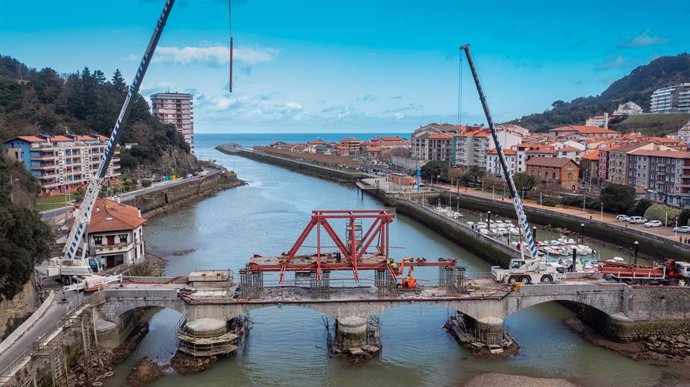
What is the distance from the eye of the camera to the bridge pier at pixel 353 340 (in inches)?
907

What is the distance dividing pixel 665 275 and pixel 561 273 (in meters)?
5.26

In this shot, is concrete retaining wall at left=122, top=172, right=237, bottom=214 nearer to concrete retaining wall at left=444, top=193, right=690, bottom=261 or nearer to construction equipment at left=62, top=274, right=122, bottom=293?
construction equipment at left=62, top=274, right=122, bottom=293

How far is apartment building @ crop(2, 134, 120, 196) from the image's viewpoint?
59.2 metres

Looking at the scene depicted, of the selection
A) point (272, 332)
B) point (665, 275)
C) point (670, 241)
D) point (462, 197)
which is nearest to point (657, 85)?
point (462, 197)

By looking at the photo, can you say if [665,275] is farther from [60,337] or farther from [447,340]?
[60,337]

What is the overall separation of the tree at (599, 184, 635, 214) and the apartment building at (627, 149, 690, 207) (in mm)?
5420

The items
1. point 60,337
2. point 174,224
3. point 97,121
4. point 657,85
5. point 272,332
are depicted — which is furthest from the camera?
point 657,85

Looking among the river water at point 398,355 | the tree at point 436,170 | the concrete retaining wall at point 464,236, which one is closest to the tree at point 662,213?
the concrete retaining wall at point 464,236

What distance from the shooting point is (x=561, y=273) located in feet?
88.0

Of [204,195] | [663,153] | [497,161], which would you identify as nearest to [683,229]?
[663,153]

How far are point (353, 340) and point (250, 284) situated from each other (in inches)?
193

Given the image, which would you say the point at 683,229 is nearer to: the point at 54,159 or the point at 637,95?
the point at 54,159

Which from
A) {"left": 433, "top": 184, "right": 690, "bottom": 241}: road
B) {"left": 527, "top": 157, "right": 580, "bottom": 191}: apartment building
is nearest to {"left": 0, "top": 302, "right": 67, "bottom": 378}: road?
{"left": 433, "top": 184, "right": 690, "bottom": 241}: road

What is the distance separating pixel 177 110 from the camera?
5226 inches
